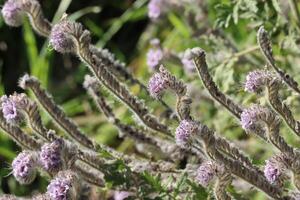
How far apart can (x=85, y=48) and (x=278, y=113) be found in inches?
31.5

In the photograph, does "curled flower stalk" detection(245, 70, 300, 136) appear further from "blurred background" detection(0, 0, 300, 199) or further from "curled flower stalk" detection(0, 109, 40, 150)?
"curled flower stalk" detection(0, 109, 40, 150)

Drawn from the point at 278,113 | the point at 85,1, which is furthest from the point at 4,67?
the point at 278,113

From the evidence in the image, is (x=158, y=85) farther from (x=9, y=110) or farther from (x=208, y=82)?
(x=9, y=110)

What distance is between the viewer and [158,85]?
2.72m

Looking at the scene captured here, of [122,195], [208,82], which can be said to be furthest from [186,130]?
[122,195]

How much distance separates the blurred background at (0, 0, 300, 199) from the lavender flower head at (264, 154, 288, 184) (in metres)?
0.41

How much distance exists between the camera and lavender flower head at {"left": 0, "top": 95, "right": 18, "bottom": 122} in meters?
2.85

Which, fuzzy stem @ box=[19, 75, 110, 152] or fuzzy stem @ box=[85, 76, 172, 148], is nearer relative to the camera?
fuzzy stem @ box=[19, 75, 110, 152]

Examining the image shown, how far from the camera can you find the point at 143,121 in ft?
10.3

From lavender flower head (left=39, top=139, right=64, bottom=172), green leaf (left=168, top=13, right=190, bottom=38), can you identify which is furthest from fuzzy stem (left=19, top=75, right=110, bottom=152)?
green leaf (left=168, top=13, right=190, bottom=38)

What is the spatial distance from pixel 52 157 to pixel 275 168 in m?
0.82

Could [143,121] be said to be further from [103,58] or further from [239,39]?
[239,39]

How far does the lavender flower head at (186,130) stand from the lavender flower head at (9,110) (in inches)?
25.9

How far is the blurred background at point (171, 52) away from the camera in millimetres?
3721
